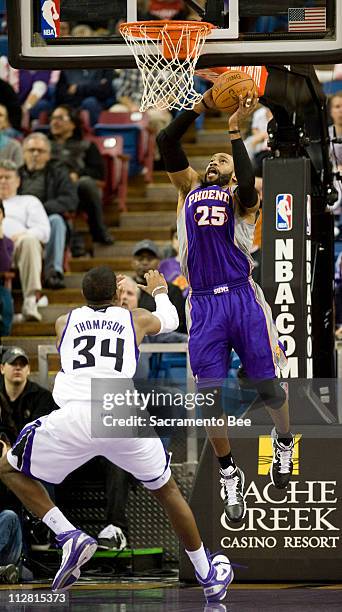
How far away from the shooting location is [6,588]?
9.41 metres

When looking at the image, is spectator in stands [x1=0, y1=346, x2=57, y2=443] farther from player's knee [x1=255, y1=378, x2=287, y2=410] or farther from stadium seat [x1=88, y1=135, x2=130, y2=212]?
stadium seat [x1=88, y1=135, x2=130, y2=212]

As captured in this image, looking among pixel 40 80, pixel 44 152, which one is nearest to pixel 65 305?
pixel 44 152

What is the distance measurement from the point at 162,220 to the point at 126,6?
20.8ft

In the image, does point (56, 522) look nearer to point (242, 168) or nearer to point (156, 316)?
point (156, 316)

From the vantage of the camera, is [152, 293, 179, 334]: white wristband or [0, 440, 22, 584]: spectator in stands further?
[0, 440, 22, 584]: spectator in stands

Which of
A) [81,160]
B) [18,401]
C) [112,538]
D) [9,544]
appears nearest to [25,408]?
[18,401]

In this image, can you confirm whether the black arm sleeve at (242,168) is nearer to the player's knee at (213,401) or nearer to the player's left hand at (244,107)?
the player's left hand at (244,107)

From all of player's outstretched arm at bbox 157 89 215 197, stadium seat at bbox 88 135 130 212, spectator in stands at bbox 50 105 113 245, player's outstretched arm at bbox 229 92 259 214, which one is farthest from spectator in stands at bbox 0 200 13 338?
player's outstretched arm at bbox 229 92 259 214

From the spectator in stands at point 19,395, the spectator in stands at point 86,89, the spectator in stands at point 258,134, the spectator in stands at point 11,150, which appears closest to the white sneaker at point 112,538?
the spectator in stands at point 19,395

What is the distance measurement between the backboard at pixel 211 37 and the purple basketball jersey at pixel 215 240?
91 centimetres

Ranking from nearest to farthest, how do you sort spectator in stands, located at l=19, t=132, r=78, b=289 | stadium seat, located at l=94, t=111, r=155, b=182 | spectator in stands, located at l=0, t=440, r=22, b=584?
spectator in stands, located at l=0, t=440, r=22, b=584
spectator in stands, located at l=19, t=132, r=78, b=289
stadium seat, located at l=94, t=111, r=155, b=182

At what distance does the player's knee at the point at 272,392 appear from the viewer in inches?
342

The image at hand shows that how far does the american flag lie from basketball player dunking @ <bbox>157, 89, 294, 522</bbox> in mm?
700

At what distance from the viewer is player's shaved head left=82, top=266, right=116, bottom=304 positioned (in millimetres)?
8180
